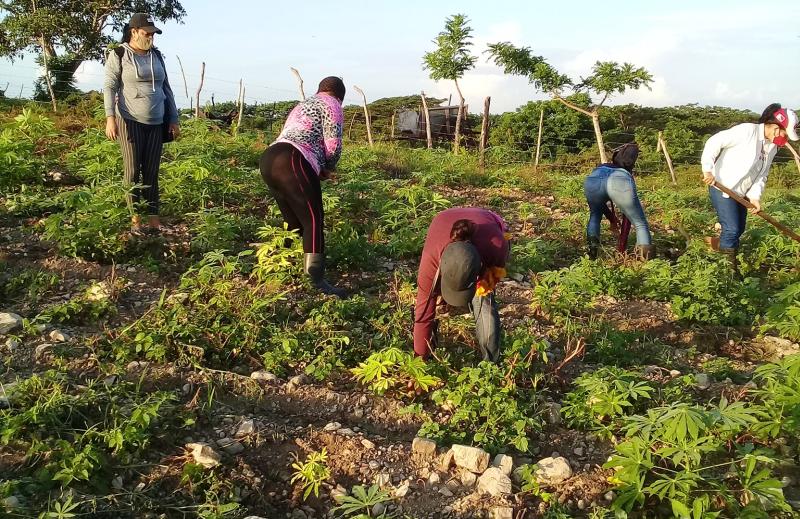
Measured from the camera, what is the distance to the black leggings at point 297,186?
3.78 m

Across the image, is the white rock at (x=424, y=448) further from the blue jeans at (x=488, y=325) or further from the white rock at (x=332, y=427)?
the blue jeans at (x=488, y=325)

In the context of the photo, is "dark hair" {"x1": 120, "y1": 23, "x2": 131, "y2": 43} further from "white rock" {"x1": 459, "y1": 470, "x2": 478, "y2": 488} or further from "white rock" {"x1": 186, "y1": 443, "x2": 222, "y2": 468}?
"white rock" {"x1": 459, "y1": 470, "x2": 478, "y2": 488}

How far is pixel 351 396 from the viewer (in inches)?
122

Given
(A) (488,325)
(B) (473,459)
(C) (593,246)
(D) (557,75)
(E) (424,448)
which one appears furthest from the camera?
(D) (557,75)

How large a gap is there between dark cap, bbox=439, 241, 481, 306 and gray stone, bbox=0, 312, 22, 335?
2294mm

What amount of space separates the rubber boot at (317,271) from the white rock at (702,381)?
7.02 ft

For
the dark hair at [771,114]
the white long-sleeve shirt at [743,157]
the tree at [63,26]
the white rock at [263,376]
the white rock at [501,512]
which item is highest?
the tree at [63,26]

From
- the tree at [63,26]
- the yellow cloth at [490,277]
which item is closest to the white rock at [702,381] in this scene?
the yellow cloth at [490,277]

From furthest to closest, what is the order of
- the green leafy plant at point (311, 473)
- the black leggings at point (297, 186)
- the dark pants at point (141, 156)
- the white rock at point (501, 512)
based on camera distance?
the dark pants at point (141, 156), the black leggings at point (297, 186), the green leafy plant at point (311, 473), the white rock at point (501, 512)

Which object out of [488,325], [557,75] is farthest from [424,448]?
[557,75]

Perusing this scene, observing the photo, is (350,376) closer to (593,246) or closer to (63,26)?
(593,246)

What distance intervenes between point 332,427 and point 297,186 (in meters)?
1.60

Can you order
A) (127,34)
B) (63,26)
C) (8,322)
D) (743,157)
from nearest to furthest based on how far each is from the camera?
1. (8,322)
2. (127,34)
3. (743,157)
4. (63,26)

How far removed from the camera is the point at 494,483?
7.98ft
